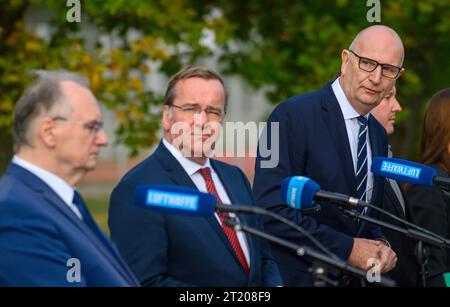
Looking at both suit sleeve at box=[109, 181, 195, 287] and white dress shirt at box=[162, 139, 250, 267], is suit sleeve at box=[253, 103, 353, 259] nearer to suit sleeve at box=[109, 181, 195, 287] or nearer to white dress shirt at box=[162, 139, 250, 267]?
white dress shirt at box=[162, 139, 250, 267]

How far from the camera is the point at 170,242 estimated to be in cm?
461

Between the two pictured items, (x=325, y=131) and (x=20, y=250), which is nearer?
(x=20, y=250)

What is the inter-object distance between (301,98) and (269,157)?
1.26 ft

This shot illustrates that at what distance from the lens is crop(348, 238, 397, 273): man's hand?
212 inches

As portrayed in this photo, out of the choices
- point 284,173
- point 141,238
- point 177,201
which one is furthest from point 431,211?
point 177,201

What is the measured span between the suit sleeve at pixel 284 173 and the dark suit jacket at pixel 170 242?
1.70 feet

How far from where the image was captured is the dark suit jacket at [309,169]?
538cm

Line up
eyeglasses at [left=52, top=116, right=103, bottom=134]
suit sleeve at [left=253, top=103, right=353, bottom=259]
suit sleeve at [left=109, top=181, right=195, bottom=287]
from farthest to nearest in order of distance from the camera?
1. suit sleeve at [left=253, top=103, right=353, bottom=259]
2. suit sleeve at [left=109, top=181, right=195, bottom=287]
3. eyeglasses at [left=52, top=116, right=103, bottom=134]

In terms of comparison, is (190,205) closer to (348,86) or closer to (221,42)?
(348,86)

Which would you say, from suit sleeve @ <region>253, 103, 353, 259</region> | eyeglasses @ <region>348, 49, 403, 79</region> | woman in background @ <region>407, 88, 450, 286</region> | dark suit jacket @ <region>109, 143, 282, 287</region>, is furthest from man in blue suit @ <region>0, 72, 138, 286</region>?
woman in background @ <region>407, 88, 450, 286</region>

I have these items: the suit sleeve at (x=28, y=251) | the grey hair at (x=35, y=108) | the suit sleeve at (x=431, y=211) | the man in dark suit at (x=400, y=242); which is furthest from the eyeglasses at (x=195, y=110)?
the suit sleeve at (x=431, y=211)
